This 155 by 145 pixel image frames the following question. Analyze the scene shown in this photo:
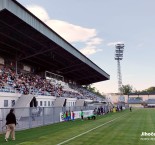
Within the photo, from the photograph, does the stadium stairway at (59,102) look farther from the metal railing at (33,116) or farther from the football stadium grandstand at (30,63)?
the metal railing at (33,116)

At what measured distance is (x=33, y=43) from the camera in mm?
46625

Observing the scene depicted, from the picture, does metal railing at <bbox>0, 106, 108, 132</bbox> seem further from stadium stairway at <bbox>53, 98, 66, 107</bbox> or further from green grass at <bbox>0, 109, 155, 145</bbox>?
stadium stairway at <bbox>53, 98, 66, 107</bbox>

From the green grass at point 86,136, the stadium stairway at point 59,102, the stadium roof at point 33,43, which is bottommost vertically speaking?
the green grass at point 86,136

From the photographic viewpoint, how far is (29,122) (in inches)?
1206

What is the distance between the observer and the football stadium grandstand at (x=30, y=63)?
33094 millimetres

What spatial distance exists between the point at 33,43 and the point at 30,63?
1280 centimetres

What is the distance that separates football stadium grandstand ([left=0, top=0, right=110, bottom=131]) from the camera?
33.1 meters

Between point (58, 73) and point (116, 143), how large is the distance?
56158 millimetres

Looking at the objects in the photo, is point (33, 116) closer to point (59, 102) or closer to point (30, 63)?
point (59, 102)

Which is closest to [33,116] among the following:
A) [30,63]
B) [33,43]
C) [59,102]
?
[33,43]

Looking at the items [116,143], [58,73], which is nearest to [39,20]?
[116,143]

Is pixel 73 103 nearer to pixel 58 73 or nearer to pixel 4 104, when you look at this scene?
pixel 58 73

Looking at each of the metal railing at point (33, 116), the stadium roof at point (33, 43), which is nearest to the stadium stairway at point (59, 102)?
the stadium roof at point (33, 43)

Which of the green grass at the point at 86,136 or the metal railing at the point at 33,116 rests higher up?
the metal railing at the point at 33,116
